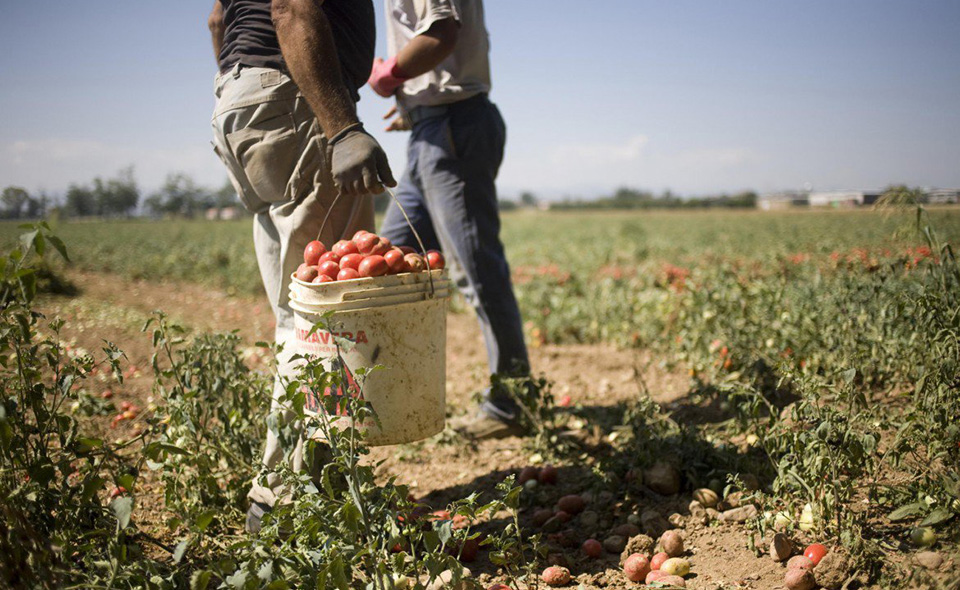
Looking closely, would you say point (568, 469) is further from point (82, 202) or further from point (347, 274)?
point (82, 202)

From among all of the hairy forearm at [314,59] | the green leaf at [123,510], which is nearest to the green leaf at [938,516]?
the green leaf at [123,510]

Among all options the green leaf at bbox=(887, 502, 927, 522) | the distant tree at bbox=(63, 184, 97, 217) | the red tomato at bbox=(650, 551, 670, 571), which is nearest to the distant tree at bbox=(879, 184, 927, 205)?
the green leaf at bbox=(887, 502, 927, 522)

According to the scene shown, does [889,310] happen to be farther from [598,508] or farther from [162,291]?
[162,291]

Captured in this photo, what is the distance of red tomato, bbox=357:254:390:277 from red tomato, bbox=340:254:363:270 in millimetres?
18

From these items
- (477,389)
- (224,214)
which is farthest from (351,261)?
(224,214)

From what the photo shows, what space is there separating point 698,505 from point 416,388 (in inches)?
41.8

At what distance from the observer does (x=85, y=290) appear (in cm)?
919

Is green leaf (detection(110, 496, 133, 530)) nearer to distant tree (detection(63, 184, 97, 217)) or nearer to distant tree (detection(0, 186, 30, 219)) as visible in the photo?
distant tree (detection(0, 186, 30, 219))

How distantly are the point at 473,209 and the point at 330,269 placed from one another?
42.0 inches

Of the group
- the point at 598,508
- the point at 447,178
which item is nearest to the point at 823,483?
the point at 598,508

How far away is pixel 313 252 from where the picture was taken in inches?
77.0

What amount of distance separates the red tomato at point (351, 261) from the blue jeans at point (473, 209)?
3.23 ft

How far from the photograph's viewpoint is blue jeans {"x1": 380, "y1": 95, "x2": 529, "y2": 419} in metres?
2.76

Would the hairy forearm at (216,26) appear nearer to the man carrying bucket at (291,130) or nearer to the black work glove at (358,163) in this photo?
the man carrying bucket at (291,130)
